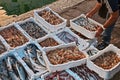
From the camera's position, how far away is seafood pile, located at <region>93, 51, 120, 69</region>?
5.17m

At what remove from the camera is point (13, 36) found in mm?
5949

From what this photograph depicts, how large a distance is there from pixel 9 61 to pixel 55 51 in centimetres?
81

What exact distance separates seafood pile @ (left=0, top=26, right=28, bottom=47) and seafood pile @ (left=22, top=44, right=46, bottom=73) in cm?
24

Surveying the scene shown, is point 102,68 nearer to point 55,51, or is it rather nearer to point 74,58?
point 74,58

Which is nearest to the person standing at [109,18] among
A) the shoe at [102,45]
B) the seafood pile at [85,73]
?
the shoe at [102,45]

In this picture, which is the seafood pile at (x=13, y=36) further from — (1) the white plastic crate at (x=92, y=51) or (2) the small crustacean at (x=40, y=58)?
(1) the white plastic crate at (x=92, y=51)

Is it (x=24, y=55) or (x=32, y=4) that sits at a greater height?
(x=24, y=55)

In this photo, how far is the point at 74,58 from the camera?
5.27m

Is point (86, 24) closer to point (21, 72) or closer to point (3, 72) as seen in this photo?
point (21, 72)

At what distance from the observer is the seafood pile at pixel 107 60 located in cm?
517

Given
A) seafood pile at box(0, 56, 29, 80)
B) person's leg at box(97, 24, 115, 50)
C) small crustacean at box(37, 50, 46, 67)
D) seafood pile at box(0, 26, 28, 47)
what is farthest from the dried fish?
person's leg at box(97, 24, 115, 50)

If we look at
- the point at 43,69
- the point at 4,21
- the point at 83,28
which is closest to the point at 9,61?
the point at 43,69

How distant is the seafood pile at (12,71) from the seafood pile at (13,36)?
467 millimetres

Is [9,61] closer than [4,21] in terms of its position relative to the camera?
Yes
